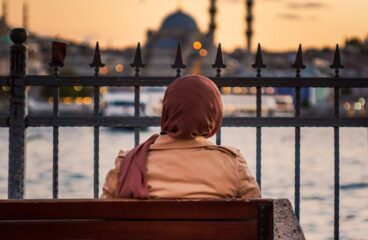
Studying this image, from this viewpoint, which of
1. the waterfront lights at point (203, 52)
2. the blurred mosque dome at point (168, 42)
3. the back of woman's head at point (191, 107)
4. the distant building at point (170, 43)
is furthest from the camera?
the waterfront lights at point (203, 52)

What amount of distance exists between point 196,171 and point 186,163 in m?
0.03

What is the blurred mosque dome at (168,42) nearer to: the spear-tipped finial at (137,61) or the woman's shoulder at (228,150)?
the spear-tipped finial at (137,61)

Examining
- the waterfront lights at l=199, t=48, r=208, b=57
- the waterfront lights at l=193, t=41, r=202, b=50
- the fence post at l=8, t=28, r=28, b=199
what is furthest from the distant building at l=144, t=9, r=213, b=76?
the fence post at l=8, t=28, r=28, b=199

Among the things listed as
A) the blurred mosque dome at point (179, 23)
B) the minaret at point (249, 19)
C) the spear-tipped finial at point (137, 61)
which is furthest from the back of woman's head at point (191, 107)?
the blurred mosque dome at point (179, 23)

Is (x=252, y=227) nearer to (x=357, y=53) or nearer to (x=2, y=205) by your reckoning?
(x=2, y=205)

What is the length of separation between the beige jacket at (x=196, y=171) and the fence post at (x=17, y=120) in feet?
5.68

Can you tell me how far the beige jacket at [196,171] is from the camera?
2.24m

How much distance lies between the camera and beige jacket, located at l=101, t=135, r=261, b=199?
88.3 inches

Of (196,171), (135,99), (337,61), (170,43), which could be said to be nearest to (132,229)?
(196,171)

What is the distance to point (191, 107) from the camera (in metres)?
2.19

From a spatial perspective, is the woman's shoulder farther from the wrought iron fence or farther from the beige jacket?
the wrought iron fence

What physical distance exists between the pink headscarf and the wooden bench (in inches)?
10.2

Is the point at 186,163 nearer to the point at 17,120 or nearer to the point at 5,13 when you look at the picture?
the point at 17,120

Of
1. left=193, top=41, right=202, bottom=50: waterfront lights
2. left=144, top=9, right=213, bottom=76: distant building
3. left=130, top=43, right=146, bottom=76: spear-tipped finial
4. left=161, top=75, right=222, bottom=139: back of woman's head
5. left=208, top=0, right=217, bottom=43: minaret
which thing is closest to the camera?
left=161, top=75, right=222, bottom=139: back of woman's head
